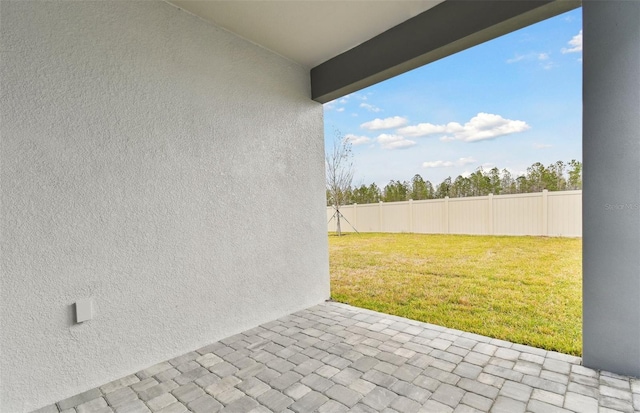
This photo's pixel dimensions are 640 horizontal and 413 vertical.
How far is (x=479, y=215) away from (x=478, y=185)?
3.20 feet

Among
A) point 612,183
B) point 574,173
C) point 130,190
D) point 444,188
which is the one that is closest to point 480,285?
point 612,183

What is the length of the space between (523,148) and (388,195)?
14.5 feet

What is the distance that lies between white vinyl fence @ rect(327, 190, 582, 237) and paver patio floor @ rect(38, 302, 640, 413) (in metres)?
4.08

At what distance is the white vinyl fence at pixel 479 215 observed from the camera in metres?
6.50

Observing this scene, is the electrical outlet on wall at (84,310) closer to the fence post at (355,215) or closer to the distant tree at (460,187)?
the distant tree at (460,187)

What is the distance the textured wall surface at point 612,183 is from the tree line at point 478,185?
12.7ft

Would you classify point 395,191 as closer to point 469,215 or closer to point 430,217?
point 430,217

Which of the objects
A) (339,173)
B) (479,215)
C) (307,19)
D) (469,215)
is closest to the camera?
(307,19)

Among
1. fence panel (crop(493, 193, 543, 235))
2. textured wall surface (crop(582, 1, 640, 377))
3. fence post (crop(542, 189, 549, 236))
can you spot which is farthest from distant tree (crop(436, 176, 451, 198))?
textured wall surface (crop(582, 1, 640, 377))

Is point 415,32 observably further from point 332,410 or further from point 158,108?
point 332,410

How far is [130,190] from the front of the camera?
215 cm

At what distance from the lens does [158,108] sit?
7.59 feet

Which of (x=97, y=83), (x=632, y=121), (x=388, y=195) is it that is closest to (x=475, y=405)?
(x=632, y=121)

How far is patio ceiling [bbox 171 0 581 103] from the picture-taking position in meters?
2.10
